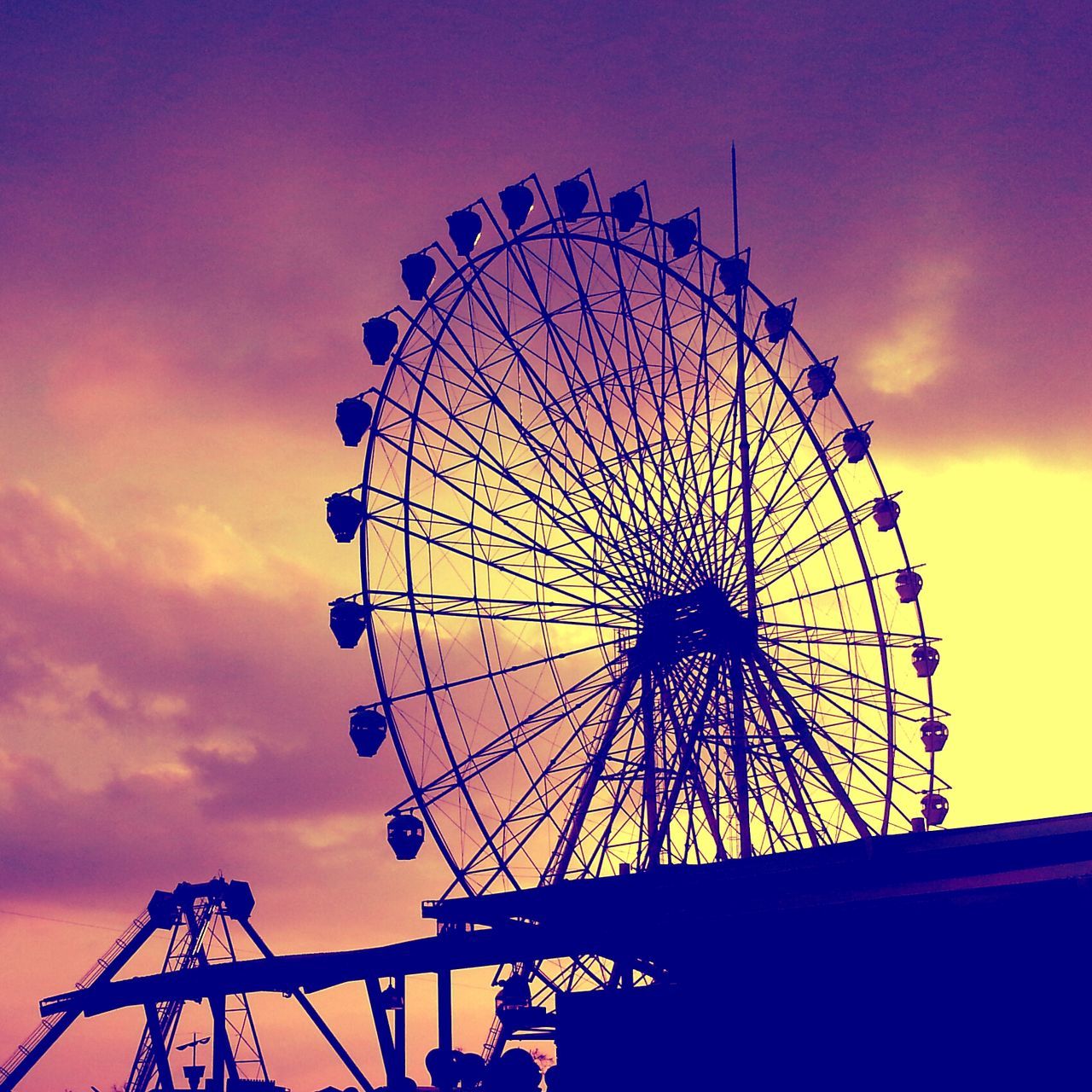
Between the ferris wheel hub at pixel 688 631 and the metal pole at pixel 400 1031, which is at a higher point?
the ferris wheel hub at pixel 688 631

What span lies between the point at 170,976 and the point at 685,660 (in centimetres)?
1343

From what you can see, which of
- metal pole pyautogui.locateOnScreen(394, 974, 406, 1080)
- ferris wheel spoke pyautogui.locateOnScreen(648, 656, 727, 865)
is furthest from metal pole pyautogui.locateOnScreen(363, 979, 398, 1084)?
ferris wheel spoke pyautogui.locateOnScreen(648, 656, 727, 865)

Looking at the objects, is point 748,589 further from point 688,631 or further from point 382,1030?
point 382,1030

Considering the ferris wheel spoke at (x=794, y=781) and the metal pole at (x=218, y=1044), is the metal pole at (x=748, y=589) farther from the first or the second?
the metal pole at (x=218, y=1044)

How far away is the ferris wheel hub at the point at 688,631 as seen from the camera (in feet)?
116

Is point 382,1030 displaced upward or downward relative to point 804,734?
downward

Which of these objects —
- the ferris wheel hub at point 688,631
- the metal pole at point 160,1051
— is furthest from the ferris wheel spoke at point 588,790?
the metal pole at point 160,1051

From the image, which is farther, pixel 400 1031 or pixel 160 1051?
pixel 160 1051

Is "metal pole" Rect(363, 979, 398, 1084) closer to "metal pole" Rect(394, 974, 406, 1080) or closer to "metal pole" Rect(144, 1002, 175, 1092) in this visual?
"metal pole" Rect(394, 974, 406, 1080)

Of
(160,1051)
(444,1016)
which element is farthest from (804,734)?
(160,1051)

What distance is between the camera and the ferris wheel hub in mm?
35312

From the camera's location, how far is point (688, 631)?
35.4 m

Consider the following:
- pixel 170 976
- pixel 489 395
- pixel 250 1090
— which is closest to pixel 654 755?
pixel 489 395

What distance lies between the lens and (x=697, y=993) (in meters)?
28.9
